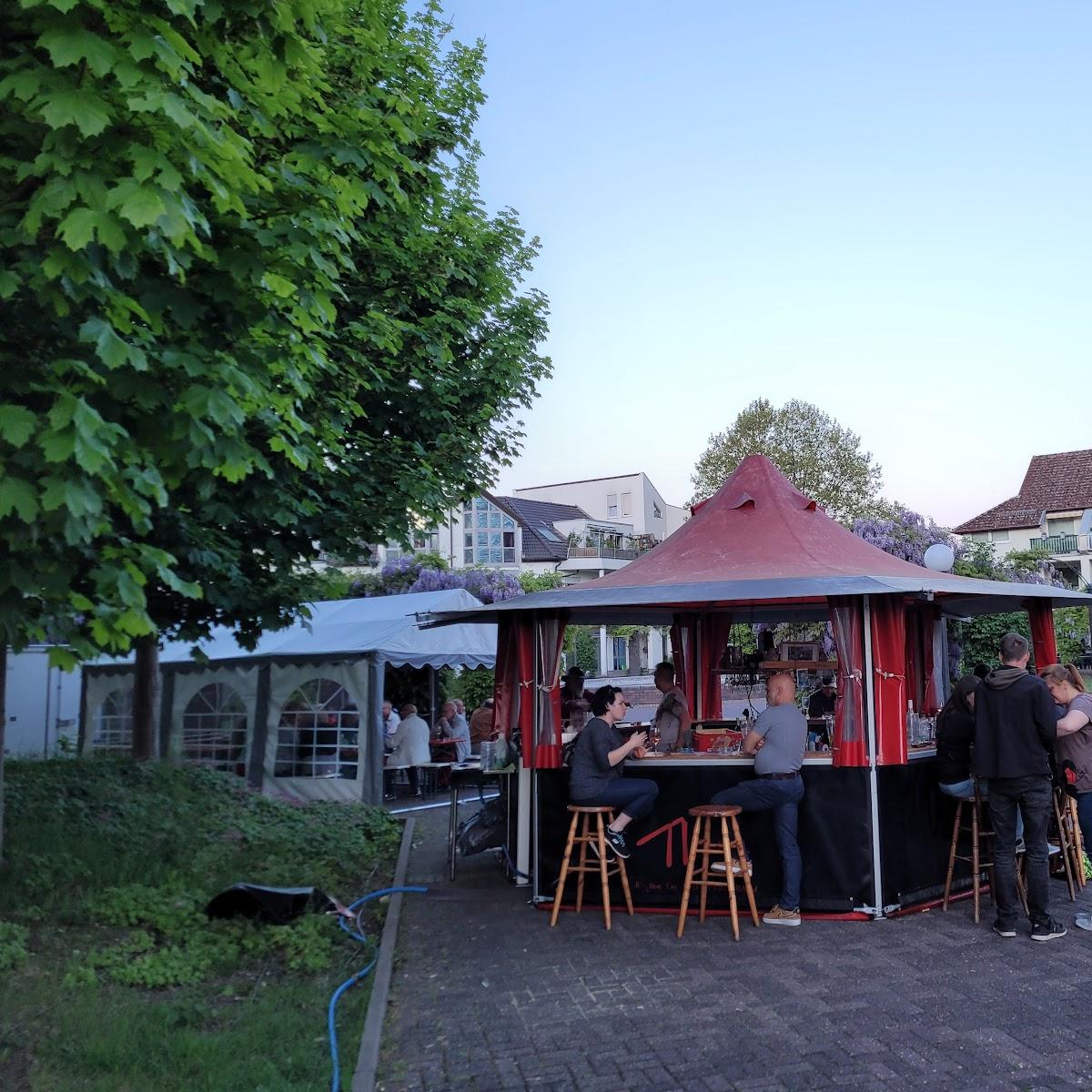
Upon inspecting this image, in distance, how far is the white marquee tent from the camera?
14.6m

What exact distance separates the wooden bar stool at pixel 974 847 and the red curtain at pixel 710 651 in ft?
17.0

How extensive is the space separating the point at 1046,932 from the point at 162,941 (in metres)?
5.88

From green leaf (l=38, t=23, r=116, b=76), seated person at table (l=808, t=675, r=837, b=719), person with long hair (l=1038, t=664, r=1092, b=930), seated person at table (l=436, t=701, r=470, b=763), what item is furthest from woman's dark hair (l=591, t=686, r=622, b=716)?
seated person at table (l=436, t=701, r=470, b=763)

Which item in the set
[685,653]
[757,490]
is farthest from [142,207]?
[685,653]

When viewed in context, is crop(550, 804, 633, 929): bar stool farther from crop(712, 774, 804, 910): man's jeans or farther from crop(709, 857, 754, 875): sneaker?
crop(712, 774, 804, 910): man's jeans

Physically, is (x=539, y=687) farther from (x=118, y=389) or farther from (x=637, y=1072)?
(x=118, y=389)

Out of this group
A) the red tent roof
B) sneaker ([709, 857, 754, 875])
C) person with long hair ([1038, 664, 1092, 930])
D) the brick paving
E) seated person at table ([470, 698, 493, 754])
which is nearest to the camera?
the brick paving

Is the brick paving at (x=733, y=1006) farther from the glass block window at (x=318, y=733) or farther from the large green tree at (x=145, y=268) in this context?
the glass block window at (x=318, y=733)

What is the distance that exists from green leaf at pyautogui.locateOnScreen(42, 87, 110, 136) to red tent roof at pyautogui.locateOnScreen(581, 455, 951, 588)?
19.5ft

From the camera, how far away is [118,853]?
916cm

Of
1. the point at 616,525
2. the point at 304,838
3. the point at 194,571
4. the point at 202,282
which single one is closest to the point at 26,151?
the point at 202,282

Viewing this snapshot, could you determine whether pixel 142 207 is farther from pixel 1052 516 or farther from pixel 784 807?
pixel 1052 516

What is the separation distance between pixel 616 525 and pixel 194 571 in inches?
2254

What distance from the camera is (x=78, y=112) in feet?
12.6
